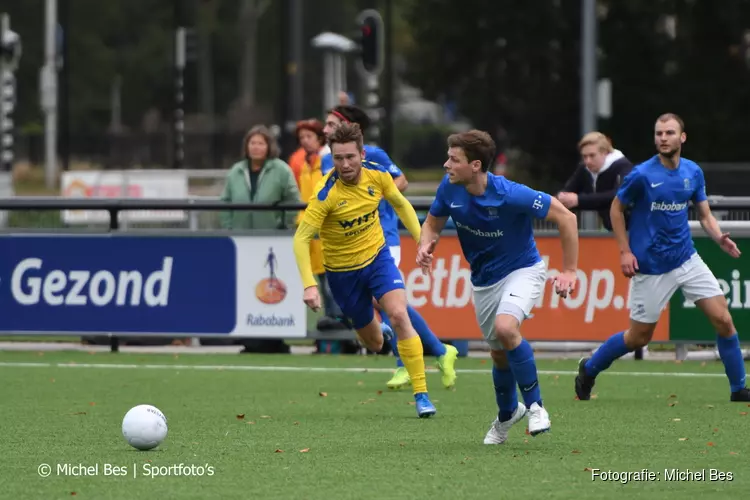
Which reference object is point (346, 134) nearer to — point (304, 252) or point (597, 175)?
point (304, 252)

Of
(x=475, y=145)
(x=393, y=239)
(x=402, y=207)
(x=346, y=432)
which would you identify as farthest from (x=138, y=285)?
(x=475, y=145)

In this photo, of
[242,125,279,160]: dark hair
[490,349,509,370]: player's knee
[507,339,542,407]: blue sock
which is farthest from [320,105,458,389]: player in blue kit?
[242,125,279,160]: dark hair

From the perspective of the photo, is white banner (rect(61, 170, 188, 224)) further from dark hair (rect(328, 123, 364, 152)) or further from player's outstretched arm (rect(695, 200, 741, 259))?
dark hair (rect(328, 123, 364, 152))

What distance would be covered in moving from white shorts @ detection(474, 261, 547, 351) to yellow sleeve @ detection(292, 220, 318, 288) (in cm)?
123

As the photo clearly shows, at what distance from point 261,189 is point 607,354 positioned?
489 centimetres

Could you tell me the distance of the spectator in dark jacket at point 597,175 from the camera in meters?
14.2

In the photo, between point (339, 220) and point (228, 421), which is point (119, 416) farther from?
point (339, 220)

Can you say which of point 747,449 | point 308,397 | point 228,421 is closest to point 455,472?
point 747,449

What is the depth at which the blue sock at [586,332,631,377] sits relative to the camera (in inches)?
468

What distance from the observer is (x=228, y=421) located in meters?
10.7

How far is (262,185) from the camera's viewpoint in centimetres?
1578

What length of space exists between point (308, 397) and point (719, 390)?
304 cm

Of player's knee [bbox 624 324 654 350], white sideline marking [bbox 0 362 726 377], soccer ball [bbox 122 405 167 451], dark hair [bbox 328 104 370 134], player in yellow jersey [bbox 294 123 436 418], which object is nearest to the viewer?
soccer ball [bbox 122 405 167 451]

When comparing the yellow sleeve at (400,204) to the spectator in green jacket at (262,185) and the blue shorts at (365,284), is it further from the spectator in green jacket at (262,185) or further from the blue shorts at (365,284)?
the spectator in green jacket at (262,185)
